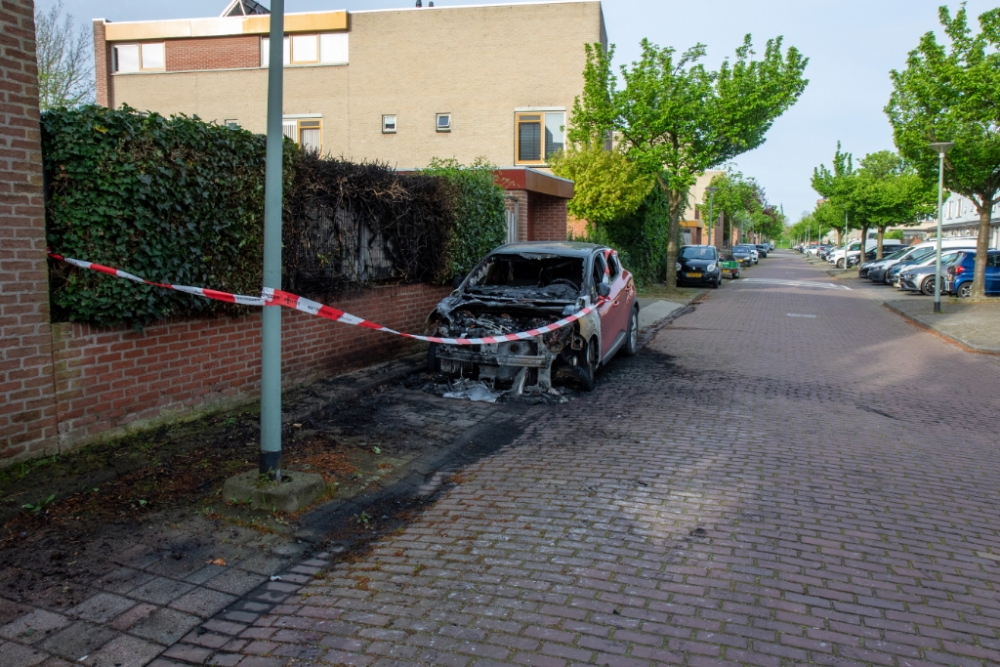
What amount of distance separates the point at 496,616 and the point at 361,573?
0.89 m

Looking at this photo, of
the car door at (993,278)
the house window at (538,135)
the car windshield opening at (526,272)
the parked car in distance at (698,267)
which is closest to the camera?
the car windshield opening at (526,272)

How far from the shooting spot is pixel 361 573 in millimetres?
4082

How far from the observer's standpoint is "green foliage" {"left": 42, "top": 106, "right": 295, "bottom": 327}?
215 inches

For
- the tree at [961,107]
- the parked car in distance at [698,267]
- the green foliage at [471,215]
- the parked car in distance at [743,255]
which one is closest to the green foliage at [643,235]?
the parked car in distance at [698,267]

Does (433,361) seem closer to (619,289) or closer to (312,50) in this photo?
(619,289)

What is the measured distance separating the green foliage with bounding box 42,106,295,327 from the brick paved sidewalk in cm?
288

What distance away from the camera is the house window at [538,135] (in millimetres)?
29219

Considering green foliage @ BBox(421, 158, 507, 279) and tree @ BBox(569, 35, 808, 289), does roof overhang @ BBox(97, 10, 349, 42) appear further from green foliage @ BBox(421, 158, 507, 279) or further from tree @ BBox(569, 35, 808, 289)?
green foliage @ BBox(421, 158, 507, 279)

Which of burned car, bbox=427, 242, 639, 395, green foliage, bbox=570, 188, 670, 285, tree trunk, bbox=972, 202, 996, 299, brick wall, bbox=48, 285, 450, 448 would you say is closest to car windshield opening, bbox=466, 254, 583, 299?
burned car, bbox=427, 242, 639, 395

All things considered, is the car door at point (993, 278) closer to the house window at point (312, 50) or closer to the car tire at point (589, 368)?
the car tire at point (589, 368)

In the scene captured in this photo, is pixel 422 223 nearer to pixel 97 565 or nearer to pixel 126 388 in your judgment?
pixel 126 388

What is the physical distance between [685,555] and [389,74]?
95.9 ft

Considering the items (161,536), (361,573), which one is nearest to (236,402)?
(161,536)

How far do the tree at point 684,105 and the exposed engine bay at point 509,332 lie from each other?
1568 cm
